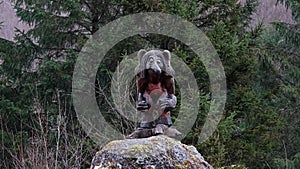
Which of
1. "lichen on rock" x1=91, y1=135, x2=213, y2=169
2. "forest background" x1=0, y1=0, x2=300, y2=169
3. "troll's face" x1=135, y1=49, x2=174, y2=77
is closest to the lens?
"lichen on rock" x1=91, y1=135, x2=213, y2=169

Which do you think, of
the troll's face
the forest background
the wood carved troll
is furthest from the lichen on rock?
the forest background

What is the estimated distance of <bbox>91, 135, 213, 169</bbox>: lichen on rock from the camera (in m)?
3.25

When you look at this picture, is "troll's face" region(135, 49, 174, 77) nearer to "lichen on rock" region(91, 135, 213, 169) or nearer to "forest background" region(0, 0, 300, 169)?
"lichen on rock" region(91, 135, 213, 169)

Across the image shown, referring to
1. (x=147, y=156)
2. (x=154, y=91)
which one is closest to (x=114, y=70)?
(x=154, y=91)

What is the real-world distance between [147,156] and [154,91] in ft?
2.60

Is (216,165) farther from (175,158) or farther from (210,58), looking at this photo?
(175,158)

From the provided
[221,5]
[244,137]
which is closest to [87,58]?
[221,5]

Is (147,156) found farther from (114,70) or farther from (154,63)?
(114,70)

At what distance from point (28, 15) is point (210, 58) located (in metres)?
5.37

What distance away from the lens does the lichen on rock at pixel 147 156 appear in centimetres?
325

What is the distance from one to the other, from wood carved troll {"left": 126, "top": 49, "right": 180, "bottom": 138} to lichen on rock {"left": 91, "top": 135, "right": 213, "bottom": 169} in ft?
1.20

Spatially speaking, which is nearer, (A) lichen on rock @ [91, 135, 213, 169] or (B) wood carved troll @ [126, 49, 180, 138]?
(A) lichen on rock @ [91, 135, 213, 169]

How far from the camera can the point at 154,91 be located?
395cm

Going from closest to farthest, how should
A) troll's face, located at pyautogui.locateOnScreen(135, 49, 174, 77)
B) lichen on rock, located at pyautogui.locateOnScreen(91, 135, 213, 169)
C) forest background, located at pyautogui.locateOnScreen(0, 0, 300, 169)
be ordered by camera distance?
1. lichen on rock, located at pyautogui.locateOnScreen(91, 135, 213, 169)
2. troll's face, located at pyautogui.locateOnScreen(135, 49, 174, 77)
3. forest background, located at pyautogui.locateOnScreen(0, 0, 300, 169)
